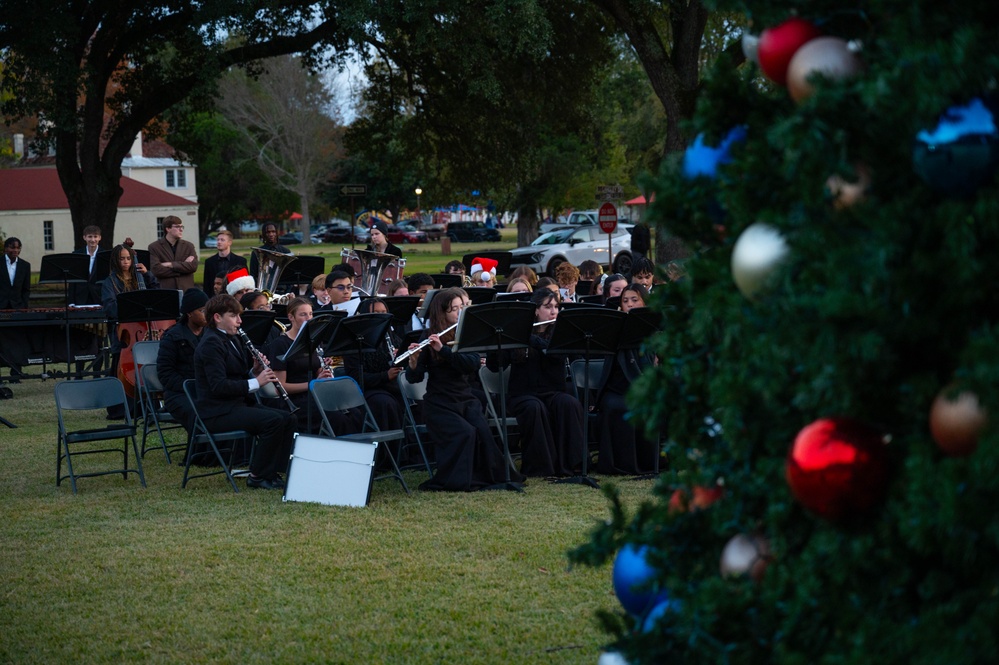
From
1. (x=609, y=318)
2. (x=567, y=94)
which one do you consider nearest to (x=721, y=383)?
(x=609, y=318)

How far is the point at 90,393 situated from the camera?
32.8 ft

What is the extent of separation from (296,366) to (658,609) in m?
7.93

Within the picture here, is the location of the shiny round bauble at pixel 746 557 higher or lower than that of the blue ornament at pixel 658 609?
higher

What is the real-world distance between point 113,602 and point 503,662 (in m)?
2.49

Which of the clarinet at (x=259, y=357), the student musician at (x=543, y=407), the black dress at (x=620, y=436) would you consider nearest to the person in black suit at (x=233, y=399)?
Answer: the clarinet at (x=259, y=357)

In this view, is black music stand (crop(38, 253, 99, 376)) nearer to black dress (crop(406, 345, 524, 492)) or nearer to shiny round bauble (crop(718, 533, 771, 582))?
black dress (crop(406, 345, 524, 492))

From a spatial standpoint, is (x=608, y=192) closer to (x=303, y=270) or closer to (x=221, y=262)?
(x=303, y=270)

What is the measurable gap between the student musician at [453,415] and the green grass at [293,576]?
27 cm

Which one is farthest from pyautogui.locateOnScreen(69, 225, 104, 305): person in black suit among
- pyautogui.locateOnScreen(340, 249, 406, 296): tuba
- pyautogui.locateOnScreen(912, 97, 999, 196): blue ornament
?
pyautogui.locateOnScreen(912, 97, 999, 196): blue ornament

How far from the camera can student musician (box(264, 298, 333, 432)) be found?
10.5 meters

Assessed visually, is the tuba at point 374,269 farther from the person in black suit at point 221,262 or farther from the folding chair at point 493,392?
the folding chair at point 493,392

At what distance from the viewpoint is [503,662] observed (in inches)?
211

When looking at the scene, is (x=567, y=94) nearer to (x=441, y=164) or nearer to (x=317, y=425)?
(x=441, y=164)

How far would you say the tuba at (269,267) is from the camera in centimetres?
1422
